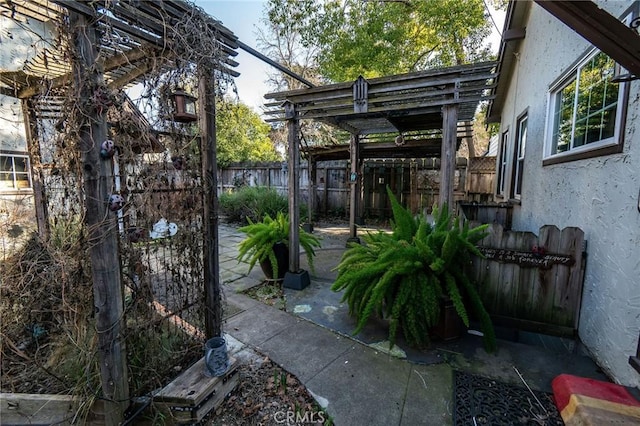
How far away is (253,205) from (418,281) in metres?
6.60

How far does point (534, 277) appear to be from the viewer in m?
2.56

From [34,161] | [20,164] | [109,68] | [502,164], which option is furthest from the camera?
[502,164]

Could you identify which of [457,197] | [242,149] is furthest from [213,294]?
[242,149]

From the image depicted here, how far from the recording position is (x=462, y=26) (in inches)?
364

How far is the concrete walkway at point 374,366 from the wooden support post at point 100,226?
1.03 m

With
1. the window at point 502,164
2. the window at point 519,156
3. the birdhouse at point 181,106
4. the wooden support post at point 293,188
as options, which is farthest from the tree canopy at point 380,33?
the birdhouse at point 181,106

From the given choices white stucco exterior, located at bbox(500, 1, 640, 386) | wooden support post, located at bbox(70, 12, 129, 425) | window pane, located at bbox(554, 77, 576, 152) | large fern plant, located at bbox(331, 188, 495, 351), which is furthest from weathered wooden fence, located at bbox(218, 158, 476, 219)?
wooden support post, located at bbox(70, 12, 129, 425)

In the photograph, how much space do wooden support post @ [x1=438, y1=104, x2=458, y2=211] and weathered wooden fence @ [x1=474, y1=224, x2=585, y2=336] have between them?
0.64 meters

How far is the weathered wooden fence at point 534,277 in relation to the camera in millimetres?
2406

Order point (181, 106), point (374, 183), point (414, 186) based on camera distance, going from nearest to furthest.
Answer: point (181, 106), point (414, 186), point (374, 183)

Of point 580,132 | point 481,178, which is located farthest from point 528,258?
point 481,178

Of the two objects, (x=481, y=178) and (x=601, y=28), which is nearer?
(x=601, y=28)

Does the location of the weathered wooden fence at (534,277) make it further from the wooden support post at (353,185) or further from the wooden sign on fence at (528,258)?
the wooden support post at (353,185)

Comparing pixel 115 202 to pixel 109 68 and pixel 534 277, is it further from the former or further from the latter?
pixel 534 277
